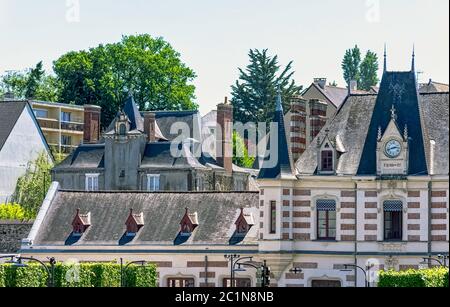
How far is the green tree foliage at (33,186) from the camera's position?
102m

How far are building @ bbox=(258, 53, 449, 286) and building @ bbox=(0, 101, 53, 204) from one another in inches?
1565

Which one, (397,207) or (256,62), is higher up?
(256,62)

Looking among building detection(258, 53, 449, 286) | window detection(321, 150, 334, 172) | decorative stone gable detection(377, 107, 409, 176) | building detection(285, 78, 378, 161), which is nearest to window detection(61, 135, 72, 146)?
building detection(285, 78, 378, 161)

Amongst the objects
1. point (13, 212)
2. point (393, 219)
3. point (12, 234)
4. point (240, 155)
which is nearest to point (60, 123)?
point (240, 155)

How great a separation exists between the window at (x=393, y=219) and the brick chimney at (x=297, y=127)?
497 centimetres

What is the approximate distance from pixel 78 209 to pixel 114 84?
3418 cm

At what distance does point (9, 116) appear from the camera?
339 feet

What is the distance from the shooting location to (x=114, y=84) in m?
105

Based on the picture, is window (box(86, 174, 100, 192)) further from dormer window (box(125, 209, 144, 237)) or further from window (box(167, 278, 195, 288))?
window (box(167, 278, 195, 288))

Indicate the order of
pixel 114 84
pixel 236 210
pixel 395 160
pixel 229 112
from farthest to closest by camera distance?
pixel 114 84 → pixel 229 112 → pixel 236 210 → pixel 395 160
